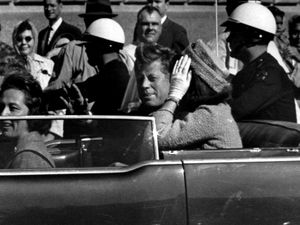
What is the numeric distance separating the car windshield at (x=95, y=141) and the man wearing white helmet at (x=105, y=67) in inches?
106

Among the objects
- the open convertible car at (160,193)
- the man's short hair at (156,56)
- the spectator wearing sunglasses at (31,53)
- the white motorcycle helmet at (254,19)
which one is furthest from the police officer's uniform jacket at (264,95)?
the spectator wearing sunglasses at (31,53)

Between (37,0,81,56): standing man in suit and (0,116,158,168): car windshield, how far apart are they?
496 cm

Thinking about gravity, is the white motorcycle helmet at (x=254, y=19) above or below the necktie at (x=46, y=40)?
below

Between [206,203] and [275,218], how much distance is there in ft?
0.96

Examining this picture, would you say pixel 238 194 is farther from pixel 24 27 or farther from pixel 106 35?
pixel 24 27

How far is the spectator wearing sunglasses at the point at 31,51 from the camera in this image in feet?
28.8

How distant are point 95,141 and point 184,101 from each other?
1.15 metres

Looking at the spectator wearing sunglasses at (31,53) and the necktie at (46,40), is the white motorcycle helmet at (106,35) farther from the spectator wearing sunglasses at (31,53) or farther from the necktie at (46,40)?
the necktie at (46,40)

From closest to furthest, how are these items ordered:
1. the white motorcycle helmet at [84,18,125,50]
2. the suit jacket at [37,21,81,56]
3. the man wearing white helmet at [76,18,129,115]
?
1. the man wearing white helmet at [76,18,129,115]
2. the white motorcycle helmet at [84,18,125,50]
3. the suit jacket at [37,21,81,56]

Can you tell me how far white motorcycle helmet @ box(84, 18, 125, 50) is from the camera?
771cm

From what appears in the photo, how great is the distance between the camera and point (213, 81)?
16.7 feet

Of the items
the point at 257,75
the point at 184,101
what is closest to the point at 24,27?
the point at 257,75

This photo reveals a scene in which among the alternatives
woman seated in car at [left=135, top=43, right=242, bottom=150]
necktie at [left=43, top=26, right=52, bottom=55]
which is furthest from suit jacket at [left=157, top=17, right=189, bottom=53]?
woman seated in car at [left=135, top=43, right=242, bottom=150]

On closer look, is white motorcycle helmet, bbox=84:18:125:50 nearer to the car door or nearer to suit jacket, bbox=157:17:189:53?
suit jacket, bbox=157:17:189:53
